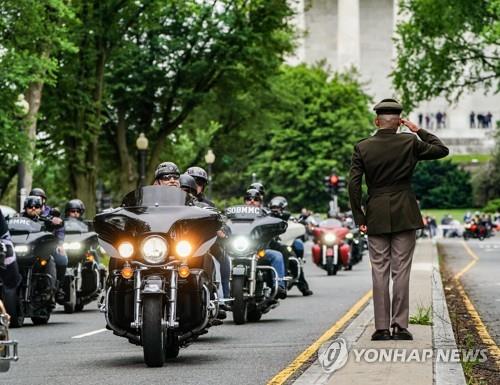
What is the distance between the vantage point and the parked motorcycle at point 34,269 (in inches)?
735

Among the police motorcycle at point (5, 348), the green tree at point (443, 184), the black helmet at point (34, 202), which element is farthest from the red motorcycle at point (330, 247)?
the green tree at point (443, 184)

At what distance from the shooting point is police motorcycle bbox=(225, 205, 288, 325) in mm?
17375

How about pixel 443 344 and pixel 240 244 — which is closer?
pixel 443 344

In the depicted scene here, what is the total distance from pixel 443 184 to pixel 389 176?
11046 centimetres

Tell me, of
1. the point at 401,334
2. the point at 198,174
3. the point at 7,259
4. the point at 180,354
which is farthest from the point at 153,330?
the point at 198,174

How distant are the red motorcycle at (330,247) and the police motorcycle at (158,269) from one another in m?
23.0

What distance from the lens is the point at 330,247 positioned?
36031 mm

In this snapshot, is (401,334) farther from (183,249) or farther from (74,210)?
(74,210)

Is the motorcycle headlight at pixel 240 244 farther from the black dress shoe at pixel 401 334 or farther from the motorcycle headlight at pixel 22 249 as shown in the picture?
the black dress shoe at pixel 401 334

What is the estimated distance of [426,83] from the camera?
170ft

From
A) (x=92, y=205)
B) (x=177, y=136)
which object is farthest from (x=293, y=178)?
(x=92, y=205)

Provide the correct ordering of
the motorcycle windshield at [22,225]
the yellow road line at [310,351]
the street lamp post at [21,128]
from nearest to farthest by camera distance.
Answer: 1. the yellow road line at [310,351]
2. the motorcycle windshield at [22,225]
3. the street lamp post at [21,128]

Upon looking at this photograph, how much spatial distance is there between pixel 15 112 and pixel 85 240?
14.9 metres

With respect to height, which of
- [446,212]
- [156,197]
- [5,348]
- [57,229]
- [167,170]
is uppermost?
[446,212]
